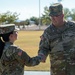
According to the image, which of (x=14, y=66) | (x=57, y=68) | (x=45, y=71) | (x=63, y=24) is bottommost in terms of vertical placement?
(x=45, y=71)

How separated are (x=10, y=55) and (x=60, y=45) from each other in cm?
104

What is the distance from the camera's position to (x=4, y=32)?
4.25 meters

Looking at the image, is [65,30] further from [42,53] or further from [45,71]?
[45,71]

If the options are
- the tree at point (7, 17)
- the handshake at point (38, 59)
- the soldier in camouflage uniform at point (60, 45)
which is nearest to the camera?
the handshake at point (38, 59)

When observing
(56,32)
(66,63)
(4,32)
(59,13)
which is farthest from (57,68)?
(4,32)

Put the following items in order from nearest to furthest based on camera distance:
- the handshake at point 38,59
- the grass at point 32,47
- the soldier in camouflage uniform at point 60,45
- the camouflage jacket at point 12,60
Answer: the camouflage jacket at point 12,60, the handshake at point 38,59, the soldier in camouflage uniform at point 60,45, the grass at point 32,47

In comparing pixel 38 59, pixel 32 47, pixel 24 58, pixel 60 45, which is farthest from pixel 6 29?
pixel 32 47

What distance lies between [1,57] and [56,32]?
1.11 meters

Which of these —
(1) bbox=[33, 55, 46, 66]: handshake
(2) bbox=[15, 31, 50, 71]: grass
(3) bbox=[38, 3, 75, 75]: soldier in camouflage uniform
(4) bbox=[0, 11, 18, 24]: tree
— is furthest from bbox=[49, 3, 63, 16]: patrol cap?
(4) bbox=[0, 11, 18, 24]: tree

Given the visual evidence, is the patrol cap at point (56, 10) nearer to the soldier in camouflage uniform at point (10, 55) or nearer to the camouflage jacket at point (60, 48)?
the camouflage jacket at point (60, 48)

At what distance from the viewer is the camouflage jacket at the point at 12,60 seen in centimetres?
420

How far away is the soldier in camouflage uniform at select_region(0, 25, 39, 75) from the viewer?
166 inches

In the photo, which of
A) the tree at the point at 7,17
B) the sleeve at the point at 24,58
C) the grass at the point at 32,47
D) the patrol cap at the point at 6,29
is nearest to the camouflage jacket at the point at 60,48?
the sleeve at the point at 24,58

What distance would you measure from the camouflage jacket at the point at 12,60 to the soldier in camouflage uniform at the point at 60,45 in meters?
0.58
